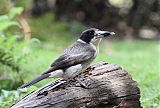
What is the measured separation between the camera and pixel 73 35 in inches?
587

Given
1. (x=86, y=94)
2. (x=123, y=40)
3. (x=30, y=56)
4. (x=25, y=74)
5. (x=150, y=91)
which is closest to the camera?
(x=86, y=94)

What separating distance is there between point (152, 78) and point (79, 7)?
790 centimetres

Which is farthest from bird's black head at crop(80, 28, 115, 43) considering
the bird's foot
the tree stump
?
the bird's foot

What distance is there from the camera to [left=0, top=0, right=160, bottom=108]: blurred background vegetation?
761 centimetres

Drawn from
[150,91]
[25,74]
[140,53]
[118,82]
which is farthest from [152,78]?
[140,53]

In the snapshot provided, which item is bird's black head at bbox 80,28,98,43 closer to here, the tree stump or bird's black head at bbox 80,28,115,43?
bird's black head at bbox 80,28,115,43

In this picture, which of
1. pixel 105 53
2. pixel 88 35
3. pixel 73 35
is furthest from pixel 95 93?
pixel 73 35

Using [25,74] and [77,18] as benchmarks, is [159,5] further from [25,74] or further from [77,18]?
[25,74]

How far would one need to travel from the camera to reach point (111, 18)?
634 inches

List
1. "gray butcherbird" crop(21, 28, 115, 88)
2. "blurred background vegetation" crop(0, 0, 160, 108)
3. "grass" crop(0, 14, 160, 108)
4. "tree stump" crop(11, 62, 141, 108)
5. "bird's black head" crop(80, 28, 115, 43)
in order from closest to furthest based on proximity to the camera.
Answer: "tree stump" crop(11, 62, 141, 108) < "gray butcherbird" crop(21, 28, 115, 88) < "bird's black head" crop(80, 28, 115, 43) < "blurred background vegetation" crop(0, 0, 160, 108) < "grass" crop(0, 14, 160, 108)

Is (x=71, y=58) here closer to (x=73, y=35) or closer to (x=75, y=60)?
(x=75, y=60)

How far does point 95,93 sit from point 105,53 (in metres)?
7.73

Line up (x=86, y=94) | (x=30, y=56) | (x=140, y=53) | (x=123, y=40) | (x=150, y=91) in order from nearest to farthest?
(x=86, y=94) → (x=150, y=91) → (x=30, y=56) → (x=140, y=53) → (x=123, y=40)

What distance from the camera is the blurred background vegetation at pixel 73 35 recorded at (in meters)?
7.61
